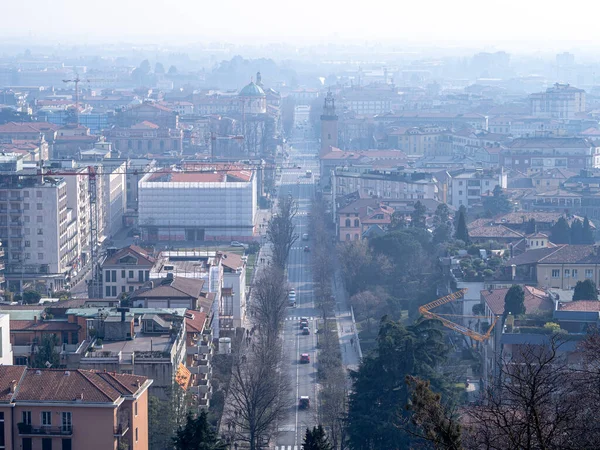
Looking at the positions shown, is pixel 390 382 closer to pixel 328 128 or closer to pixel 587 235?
pixel 587 235

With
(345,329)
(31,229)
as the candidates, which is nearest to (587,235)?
(345,329)

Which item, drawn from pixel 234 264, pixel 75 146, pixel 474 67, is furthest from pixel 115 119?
pixel 474 67

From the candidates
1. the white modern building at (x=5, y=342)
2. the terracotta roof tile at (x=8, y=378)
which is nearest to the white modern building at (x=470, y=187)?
the white modern building at (x=5, y=342)

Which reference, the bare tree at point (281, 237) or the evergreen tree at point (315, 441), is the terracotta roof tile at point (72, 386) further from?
the bare tree at point (281, 237)

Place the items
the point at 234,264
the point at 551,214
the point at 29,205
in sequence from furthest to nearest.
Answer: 1. the point at 551,214
2. the point at 29,205
3. the point at 234,264

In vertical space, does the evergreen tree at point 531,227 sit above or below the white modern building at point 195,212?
above

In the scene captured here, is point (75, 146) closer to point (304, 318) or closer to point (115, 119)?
point (115, 119)
